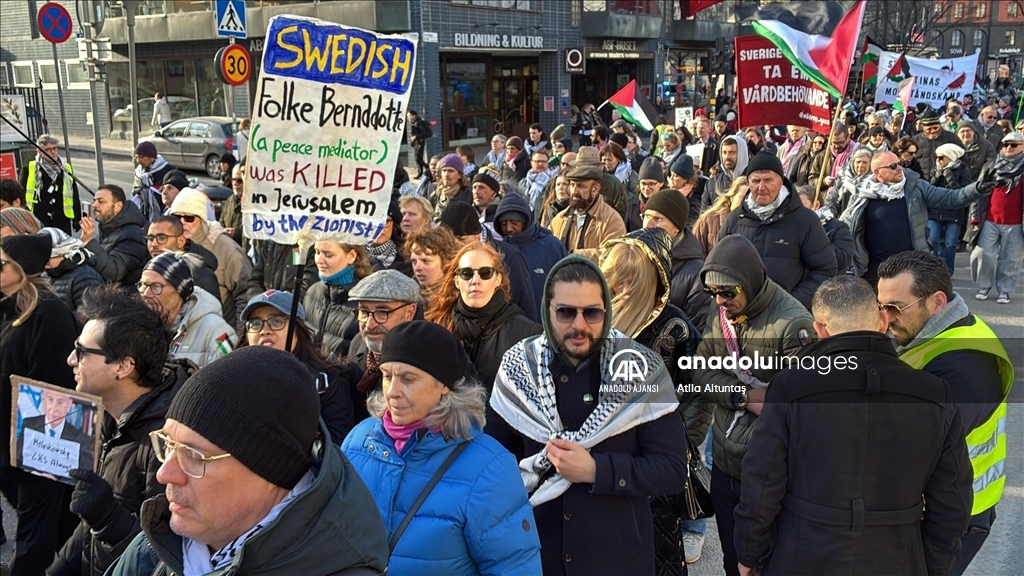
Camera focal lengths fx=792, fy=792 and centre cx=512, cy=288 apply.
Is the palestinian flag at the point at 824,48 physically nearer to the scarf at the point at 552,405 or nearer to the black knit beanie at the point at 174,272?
the scarf at the point at 552,405

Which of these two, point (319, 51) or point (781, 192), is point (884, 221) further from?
point (319, 51)

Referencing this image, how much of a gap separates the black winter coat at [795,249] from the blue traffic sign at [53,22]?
964cm

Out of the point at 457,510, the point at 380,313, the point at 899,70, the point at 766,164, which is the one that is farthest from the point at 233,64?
the point at 899,70

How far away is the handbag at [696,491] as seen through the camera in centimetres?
347

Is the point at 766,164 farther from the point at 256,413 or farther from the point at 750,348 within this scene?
the point at 256,413

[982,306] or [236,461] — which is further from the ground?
[236,461]

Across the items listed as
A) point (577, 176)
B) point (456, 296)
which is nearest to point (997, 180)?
point (577, 176)

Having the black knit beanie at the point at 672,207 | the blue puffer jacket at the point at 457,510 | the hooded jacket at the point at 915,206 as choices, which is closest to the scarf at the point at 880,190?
the hooded jacket at the point at 915,206

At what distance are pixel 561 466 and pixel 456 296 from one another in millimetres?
1546

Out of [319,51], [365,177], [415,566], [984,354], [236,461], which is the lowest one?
[415,566]

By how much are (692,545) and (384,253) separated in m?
2.76

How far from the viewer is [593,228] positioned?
6.38m

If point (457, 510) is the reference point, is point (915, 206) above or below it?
above

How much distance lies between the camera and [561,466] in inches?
105
